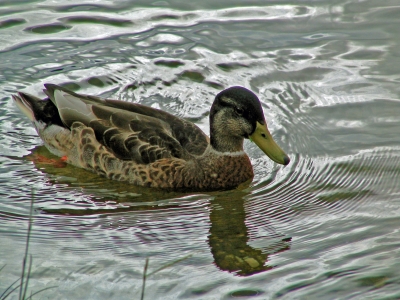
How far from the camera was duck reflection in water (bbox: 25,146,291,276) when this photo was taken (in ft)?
21.4

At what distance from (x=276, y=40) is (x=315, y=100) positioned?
1.60 meters

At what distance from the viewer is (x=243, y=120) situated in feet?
26.1

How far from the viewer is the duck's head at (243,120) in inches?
309

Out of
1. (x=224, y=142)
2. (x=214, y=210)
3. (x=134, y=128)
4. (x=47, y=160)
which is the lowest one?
(x=214, y=210)

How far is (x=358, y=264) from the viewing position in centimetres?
625

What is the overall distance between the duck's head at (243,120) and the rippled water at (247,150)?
1.57ft

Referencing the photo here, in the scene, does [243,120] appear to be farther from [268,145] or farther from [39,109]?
[39,109]

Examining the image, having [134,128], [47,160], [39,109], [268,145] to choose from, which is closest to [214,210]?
[268,145]

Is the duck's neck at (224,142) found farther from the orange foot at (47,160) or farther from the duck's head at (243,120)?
the orange foot at (47,160)

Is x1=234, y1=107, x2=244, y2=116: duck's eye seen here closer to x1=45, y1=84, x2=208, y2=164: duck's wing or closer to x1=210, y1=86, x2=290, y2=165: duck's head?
x1=210, y1=86, x2=290, y2=165: duck's head

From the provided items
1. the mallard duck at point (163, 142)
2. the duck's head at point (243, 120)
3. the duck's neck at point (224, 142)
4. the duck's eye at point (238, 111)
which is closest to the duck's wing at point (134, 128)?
the mallard duck at point (163, 142)

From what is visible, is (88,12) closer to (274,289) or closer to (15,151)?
(15,151)

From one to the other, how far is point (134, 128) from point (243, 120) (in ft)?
4.13

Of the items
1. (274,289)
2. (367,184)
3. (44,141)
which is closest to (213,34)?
(44,141)
